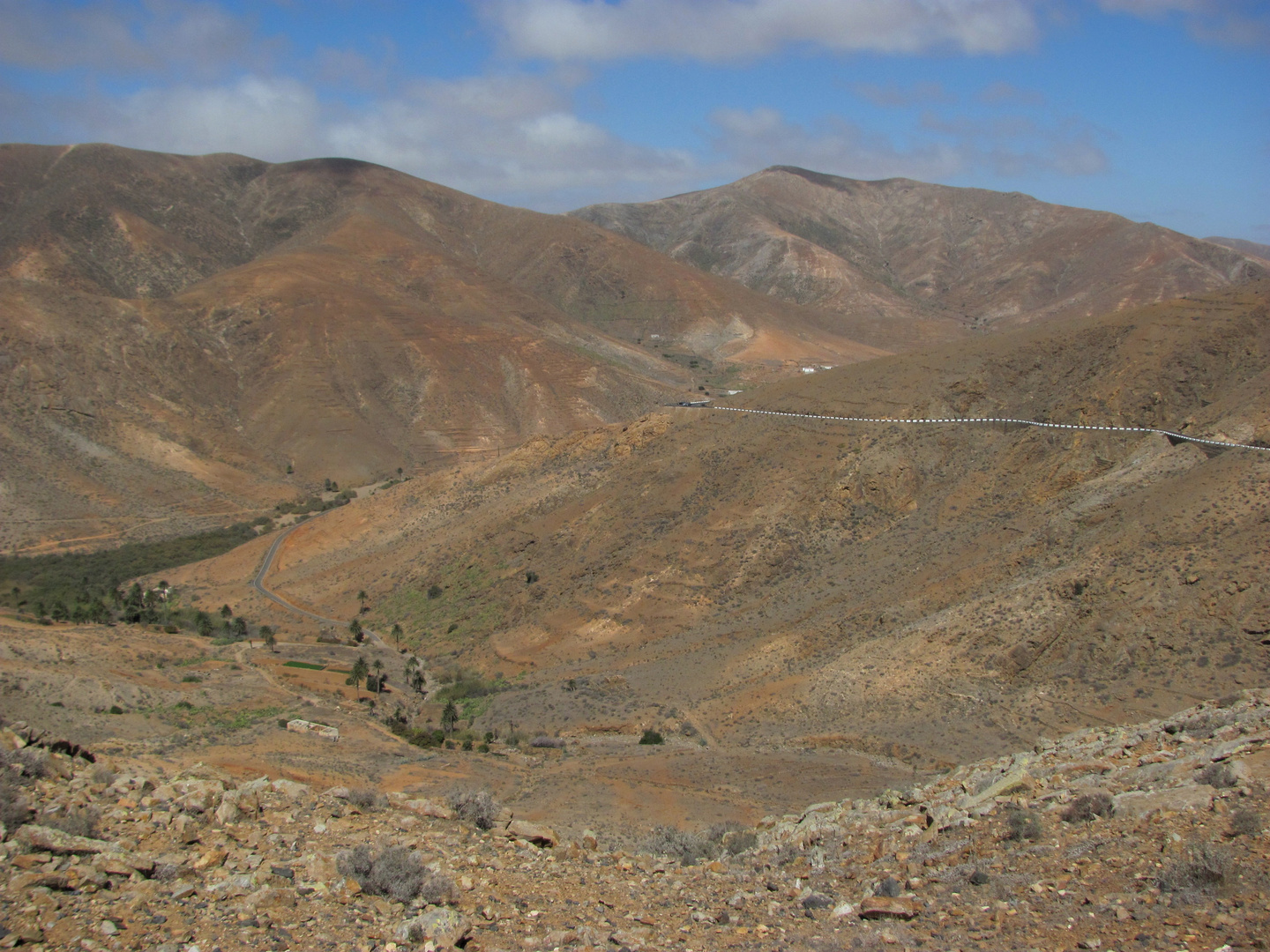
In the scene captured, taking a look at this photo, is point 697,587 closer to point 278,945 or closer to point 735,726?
point 735,726

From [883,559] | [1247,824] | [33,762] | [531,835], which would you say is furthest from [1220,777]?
[883,559]

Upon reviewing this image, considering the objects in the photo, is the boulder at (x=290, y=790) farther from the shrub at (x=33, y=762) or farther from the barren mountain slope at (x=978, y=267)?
the barren mountain slope at (x=978, y=267)

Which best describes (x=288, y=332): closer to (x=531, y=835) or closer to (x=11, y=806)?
(x=531, y=835)

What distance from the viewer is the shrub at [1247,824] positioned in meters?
8.63

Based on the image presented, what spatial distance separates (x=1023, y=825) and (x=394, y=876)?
6469mm

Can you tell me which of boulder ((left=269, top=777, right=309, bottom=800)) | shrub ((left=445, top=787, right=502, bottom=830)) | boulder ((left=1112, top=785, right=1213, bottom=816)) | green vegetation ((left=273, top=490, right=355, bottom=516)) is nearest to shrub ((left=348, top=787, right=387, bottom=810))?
boulder ((left=269, top=777, right=309, bottom=800))

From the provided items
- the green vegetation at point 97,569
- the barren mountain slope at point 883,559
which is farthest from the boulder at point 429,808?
the green vegetation at point 97,569

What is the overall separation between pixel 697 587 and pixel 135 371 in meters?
61.0

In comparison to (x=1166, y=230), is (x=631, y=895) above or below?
below

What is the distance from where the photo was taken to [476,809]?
497 inches

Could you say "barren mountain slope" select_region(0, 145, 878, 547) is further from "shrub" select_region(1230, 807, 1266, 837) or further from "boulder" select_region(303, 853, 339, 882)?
"shrub" select_region(1230, 807, 1266, 837)

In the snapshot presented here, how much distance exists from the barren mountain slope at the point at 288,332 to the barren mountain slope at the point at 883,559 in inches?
896

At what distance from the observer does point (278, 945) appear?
7828 mm

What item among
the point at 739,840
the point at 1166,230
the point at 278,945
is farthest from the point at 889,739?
the point at 1166,230
